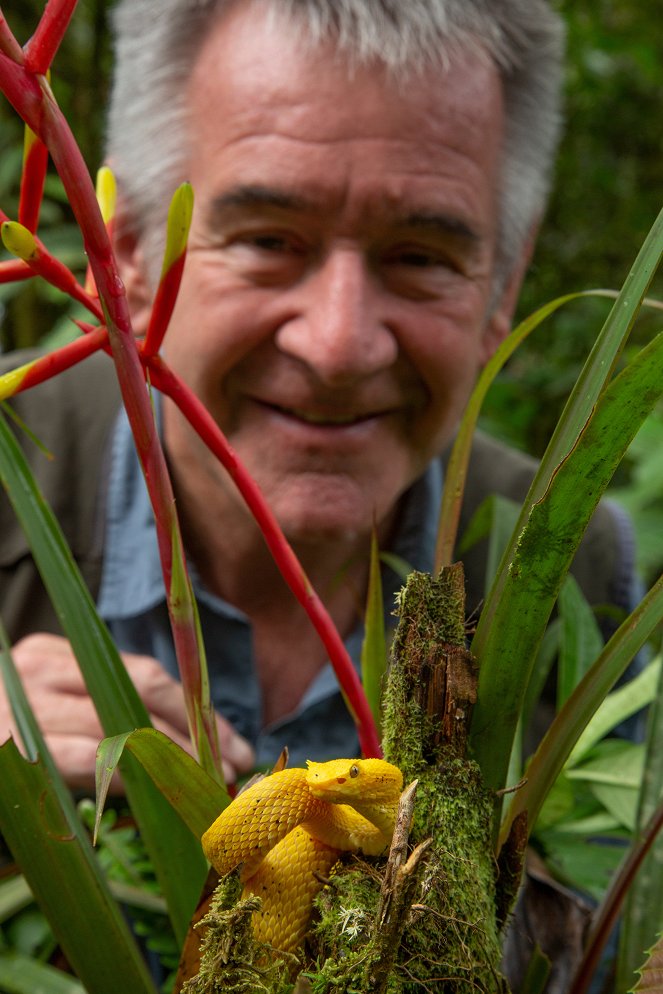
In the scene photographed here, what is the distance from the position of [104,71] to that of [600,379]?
226 centimetres

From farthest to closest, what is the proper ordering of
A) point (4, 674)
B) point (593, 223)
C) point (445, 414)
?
point (593, 223) < point (445, 414) < point (4, 674)

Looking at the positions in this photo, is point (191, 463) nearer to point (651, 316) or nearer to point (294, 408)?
point (294, 408)

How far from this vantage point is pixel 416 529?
1.54 metres

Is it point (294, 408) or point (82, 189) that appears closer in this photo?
point (82, 189)

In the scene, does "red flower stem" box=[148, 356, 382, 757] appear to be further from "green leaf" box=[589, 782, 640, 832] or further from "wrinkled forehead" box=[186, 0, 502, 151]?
"wrinkled forehead" box=[186, 0, 502, 151]

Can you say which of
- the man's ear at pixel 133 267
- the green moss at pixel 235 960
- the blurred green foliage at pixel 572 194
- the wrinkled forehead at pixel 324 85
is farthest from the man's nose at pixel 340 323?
the blurred green foliage at pixel 572 194

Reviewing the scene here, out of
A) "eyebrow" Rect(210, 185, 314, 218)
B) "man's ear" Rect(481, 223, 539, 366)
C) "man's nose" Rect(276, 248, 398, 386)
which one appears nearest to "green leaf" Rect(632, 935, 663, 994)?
"man's nose" Rect(276, 248, 398, 386)

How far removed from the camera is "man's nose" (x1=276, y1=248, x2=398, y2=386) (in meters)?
0.98

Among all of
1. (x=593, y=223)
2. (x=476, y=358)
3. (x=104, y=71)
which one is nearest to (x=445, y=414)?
(x=476, y=358)

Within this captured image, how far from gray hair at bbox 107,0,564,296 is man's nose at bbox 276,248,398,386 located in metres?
0.24

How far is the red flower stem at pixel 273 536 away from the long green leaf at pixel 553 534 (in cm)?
7

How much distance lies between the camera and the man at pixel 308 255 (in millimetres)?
1003

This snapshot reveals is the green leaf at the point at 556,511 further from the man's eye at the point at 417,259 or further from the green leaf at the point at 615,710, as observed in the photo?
the man's eye at the point at 417,259

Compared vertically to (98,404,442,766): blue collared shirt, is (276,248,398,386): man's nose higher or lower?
higher
